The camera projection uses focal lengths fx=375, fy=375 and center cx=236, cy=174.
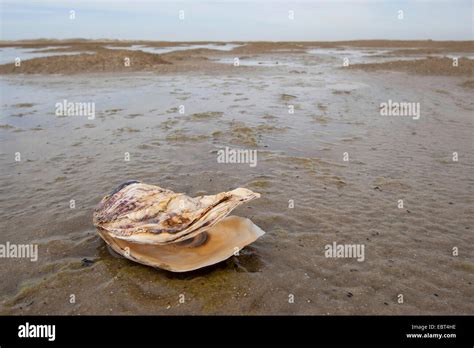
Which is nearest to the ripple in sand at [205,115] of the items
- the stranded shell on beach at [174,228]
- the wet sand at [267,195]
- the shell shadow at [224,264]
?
the wet sand at [267,195]

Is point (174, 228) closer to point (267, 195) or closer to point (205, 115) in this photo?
point (267, 195)

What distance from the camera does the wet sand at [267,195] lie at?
3.91 m

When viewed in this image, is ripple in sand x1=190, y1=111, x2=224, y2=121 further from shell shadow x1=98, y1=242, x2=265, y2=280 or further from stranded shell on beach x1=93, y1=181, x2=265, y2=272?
shell shadow x1=98, y1=242, x2=265, y2=280

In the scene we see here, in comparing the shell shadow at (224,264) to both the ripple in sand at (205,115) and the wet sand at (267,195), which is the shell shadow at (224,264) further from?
the ripple in sand at (205,115)

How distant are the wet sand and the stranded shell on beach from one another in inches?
6.5

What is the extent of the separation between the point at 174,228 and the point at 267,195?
251 centimetres

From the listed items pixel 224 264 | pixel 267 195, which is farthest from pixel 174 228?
pixel 267 195

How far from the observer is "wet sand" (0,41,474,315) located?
3.91 m

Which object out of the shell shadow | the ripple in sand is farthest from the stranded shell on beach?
the ripple in sand

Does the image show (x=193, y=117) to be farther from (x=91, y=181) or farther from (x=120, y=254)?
(x=120, y=254)

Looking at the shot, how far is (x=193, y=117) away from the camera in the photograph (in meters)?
12.0

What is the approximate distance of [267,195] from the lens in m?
6.29
